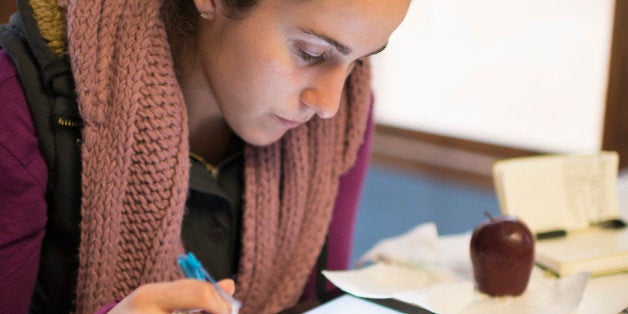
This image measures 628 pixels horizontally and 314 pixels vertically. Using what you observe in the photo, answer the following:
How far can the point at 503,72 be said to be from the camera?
2.58 m

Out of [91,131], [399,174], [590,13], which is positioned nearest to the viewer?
[91,131]

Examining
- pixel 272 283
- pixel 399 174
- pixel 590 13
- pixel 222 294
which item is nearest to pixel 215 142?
pixel 272 283

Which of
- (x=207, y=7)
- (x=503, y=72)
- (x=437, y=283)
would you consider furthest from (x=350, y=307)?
(x=503, y=72)

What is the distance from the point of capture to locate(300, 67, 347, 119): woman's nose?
91cm

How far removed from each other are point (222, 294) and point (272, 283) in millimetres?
466

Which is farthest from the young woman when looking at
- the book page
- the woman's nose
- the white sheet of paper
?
the book page

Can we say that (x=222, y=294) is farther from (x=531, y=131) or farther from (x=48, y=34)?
(x=531, y=131)

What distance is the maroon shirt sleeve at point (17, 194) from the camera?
86cm

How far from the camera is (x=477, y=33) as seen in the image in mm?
2625

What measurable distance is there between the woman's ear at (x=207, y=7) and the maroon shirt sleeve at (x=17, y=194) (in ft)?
0.83

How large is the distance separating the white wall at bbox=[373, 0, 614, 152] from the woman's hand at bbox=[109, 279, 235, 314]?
188 centimetres

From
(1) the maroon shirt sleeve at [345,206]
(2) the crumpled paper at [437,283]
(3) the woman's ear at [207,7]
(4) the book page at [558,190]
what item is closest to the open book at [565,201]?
(4) the book page at [558,190]

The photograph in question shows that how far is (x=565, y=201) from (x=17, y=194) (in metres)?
0.85

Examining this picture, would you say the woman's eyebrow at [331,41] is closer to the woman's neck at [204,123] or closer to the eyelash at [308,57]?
the eyelash at [308,57]
